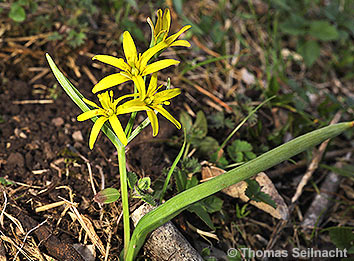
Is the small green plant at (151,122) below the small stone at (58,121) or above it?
above

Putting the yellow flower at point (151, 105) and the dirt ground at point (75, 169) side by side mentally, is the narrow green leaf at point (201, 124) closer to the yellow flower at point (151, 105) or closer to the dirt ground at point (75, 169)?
the dirt ground at point (75, 169)

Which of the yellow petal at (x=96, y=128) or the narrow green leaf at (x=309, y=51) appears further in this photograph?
the narrow green leaf at (x=309, y=51)

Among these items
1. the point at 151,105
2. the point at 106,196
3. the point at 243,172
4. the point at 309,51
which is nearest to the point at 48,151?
the point at 106,196

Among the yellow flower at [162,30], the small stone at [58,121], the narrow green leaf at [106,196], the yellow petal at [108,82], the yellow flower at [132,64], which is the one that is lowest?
the narrow green leaf at [106,196]

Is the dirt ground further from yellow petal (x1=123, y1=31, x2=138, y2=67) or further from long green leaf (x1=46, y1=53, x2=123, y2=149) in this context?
yellow petal (x1=123, y1=31, x2=138, y2=67)

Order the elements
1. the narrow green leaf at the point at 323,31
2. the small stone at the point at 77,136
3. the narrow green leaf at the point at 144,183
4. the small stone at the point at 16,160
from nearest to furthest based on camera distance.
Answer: the narrow green leaf at the point at 144,183, the small stone at the point at 16,160, the small stone at the point at 77,136, the narrow green leaf at the point at 323,31

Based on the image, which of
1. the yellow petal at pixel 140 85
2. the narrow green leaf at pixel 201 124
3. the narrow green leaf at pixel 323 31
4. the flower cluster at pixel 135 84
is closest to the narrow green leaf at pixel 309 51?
the narrow green leaf at pixel 323 31

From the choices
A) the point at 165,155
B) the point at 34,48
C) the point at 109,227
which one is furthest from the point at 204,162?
the point at 34,48

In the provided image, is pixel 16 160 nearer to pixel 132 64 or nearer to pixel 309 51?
pixel 132 64
